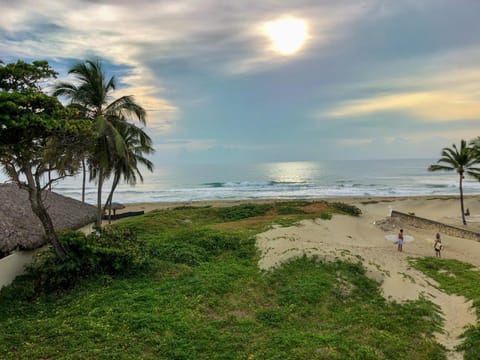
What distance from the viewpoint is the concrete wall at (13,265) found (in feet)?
29.9

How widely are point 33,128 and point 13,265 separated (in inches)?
182

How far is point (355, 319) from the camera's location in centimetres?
810

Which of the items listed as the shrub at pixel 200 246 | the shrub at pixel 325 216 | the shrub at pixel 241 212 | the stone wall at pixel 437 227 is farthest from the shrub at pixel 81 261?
the stone wall at pixel 437 227

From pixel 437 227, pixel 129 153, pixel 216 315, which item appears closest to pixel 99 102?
pixel 129 153

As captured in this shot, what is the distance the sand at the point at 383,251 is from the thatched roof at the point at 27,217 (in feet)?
24.7

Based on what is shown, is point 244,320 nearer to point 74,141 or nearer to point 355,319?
point 355,319

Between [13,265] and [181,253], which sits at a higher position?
[13,265]

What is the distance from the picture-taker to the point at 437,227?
20.4 meters

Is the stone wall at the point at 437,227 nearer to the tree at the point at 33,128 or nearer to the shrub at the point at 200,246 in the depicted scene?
the shrub at the point at 200,246

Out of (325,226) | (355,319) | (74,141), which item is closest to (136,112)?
(74,141)

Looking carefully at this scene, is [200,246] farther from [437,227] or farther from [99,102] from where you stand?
[437,227]

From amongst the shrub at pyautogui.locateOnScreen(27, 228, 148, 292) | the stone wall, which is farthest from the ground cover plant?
the stone wall

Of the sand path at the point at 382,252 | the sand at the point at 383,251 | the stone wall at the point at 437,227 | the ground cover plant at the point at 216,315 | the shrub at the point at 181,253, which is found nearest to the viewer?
the ground cover plant at the point at 216,315

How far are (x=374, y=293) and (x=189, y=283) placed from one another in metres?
5.61
